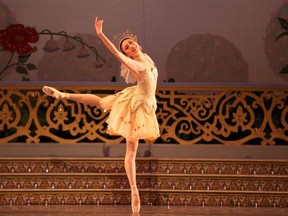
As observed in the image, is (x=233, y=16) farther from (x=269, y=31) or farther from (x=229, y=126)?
(x=229, y=126)

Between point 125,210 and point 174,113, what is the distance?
2.15 m

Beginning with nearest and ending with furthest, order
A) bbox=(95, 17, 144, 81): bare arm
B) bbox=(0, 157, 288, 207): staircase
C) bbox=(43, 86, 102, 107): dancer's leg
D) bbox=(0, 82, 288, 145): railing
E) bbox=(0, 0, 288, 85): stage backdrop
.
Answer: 1. bbox=(95, 17, 144, 81): bare arm
2. bbox=(43, 86, 102, 107): dancer's leg
3. bbox=(0, 157, 288, 207): staircase
4. bbox=(0, 82, 288, 145): railing
5. bbox=(0, 0, 288, 85): stage backdrop

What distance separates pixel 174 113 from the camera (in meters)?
10.8

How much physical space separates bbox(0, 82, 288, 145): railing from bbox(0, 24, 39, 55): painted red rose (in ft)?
2.29

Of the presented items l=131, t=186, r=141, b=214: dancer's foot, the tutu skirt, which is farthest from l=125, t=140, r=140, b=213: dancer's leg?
the tutu skirt

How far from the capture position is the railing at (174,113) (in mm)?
10773

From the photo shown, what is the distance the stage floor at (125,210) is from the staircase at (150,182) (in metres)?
0.24

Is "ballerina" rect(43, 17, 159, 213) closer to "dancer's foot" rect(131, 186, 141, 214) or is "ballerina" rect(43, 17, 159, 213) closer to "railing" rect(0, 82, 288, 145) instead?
"dancer's foot" rect(131, 186, 141, 214)

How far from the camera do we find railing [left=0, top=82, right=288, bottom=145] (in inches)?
424

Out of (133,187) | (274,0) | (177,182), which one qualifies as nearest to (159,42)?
(274,0)

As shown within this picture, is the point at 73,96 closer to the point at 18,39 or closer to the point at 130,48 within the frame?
the point at 130,48

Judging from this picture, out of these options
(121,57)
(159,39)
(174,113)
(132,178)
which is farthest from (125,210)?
(159,39)

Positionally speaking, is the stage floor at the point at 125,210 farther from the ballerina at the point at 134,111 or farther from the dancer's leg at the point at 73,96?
the dancer's leg at the point at 73,96

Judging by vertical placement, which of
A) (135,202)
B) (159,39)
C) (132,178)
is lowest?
(135,202)
